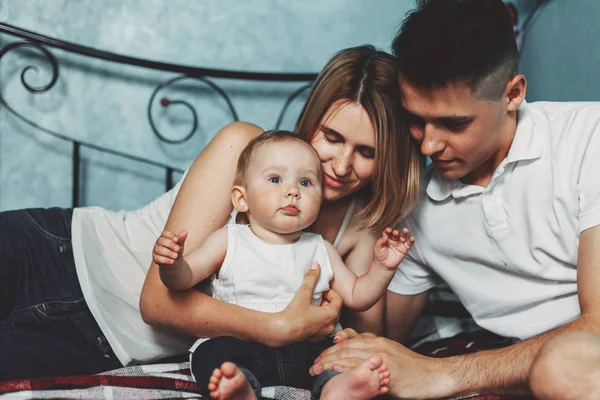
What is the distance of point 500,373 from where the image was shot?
133 centimetres

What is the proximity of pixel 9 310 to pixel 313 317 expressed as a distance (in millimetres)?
737

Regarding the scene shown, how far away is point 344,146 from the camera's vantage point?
158 centimetres

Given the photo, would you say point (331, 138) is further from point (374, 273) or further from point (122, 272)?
point (122, 272)

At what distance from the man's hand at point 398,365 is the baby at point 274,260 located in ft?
0.14

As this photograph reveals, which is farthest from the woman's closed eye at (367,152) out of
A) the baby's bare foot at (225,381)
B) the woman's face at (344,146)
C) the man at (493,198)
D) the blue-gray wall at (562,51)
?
the blue-gray wall at (562,51)

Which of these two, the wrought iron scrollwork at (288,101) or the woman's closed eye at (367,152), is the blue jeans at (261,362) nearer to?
the woman's closed eye at (367,152)

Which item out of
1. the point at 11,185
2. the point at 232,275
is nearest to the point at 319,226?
the point at 232,275

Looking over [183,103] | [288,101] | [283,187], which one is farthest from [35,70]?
[283,187]

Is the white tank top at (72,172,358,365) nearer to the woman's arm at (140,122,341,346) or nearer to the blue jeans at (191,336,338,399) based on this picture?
the woman's arm at (140,122,341,346)

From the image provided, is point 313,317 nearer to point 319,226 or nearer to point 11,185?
point 319,226

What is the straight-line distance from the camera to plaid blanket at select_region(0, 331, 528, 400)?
123 cm

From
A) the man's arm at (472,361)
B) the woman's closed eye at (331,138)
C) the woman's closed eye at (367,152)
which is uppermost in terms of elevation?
the woman's closed eye at (331,138)

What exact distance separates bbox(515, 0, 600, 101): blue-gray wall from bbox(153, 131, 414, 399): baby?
1084mm

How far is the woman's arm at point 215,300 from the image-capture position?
4.51 ft
